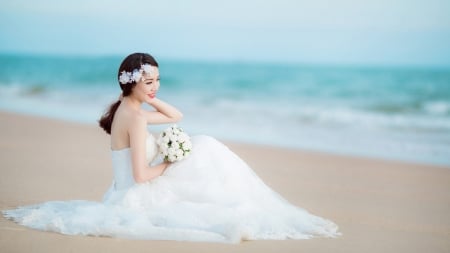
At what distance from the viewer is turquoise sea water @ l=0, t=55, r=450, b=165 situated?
12039 mm

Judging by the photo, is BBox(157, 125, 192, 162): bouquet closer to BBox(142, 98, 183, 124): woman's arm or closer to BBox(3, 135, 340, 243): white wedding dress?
BBox(3, 135, 340, 243): white wedding dress

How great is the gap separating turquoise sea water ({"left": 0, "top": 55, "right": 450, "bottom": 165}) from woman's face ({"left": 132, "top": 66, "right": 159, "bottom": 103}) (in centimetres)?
603

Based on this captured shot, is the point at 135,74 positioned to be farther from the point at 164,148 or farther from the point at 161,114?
the point at 164,148

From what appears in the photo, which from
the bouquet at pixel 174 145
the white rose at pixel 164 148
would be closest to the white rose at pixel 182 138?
the bouquet at pixel 174 145

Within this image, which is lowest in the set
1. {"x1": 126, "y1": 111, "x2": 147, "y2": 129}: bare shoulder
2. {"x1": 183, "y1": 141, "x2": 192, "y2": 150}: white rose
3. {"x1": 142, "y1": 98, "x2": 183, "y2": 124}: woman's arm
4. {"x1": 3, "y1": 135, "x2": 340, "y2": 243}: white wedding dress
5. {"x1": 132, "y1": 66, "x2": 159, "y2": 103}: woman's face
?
{"x1": 3, "y1": 135, "x2": 340, "y2": 243}: white wedding dress

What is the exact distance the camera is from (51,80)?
2634cm

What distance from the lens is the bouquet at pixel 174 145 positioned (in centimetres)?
475

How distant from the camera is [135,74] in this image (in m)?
4.73

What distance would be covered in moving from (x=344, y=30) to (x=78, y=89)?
12363 mm

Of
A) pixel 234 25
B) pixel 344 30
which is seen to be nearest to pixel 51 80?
pixel 234 25

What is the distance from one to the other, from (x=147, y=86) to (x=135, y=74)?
0.13 metres

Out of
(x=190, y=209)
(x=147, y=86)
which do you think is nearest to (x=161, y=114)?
(x=147, y=86)

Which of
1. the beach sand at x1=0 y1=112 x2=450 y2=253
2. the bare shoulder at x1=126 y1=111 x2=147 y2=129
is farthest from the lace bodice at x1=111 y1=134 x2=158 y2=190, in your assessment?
the beach sand at x1=0 y1=112 x2=450 y2=253

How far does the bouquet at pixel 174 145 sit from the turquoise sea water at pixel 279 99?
5.87 metres
